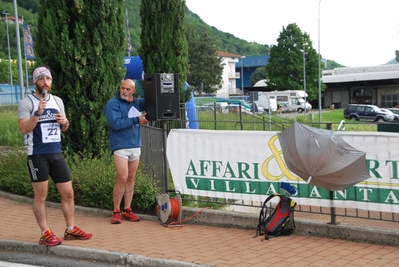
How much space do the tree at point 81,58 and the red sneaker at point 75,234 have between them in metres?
3.91

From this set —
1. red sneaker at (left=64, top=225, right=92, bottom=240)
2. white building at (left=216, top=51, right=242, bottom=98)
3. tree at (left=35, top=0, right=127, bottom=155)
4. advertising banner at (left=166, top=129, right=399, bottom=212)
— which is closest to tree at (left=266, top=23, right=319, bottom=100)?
white building at (left=216, top=51, right=242, bottom=98)

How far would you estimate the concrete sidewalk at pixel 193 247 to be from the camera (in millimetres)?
5680

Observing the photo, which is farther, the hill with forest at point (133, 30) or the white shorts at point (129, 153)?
the hill with forest at point (133, 30)

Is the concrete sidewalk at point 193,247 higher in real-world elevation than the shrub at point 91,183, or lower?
lower

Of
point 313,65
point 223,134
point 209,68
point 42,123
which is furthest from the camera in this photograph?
point 209,68

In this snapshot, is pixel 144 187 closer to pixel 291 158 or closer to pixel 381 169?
pixel 291 158

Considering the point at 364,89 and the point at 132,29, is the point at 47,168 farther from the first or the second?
the point at 132,29

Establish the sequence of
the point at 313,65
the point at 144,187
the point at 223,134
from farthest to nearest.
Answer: the point at 313,65 → the point at 144,187 → the point at 223,134

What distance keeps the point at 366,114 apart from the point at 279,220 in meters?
47.2

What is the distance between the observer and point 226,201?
26.4 ft

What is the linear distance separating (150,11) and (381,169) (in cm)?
1069

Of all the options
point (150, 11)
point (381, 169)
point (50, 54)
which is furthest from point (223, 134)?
point (150, 11)

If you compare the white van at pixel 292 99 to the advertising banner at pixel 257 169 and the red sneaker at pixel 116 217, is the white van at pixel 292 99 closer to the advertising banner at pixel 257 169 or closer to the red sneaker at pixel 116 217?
the advertising banner at pixel 257 169

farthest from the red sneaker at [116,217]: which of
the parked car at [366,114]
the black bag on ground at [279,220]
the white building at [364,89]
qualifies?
the white building at [364,89]
